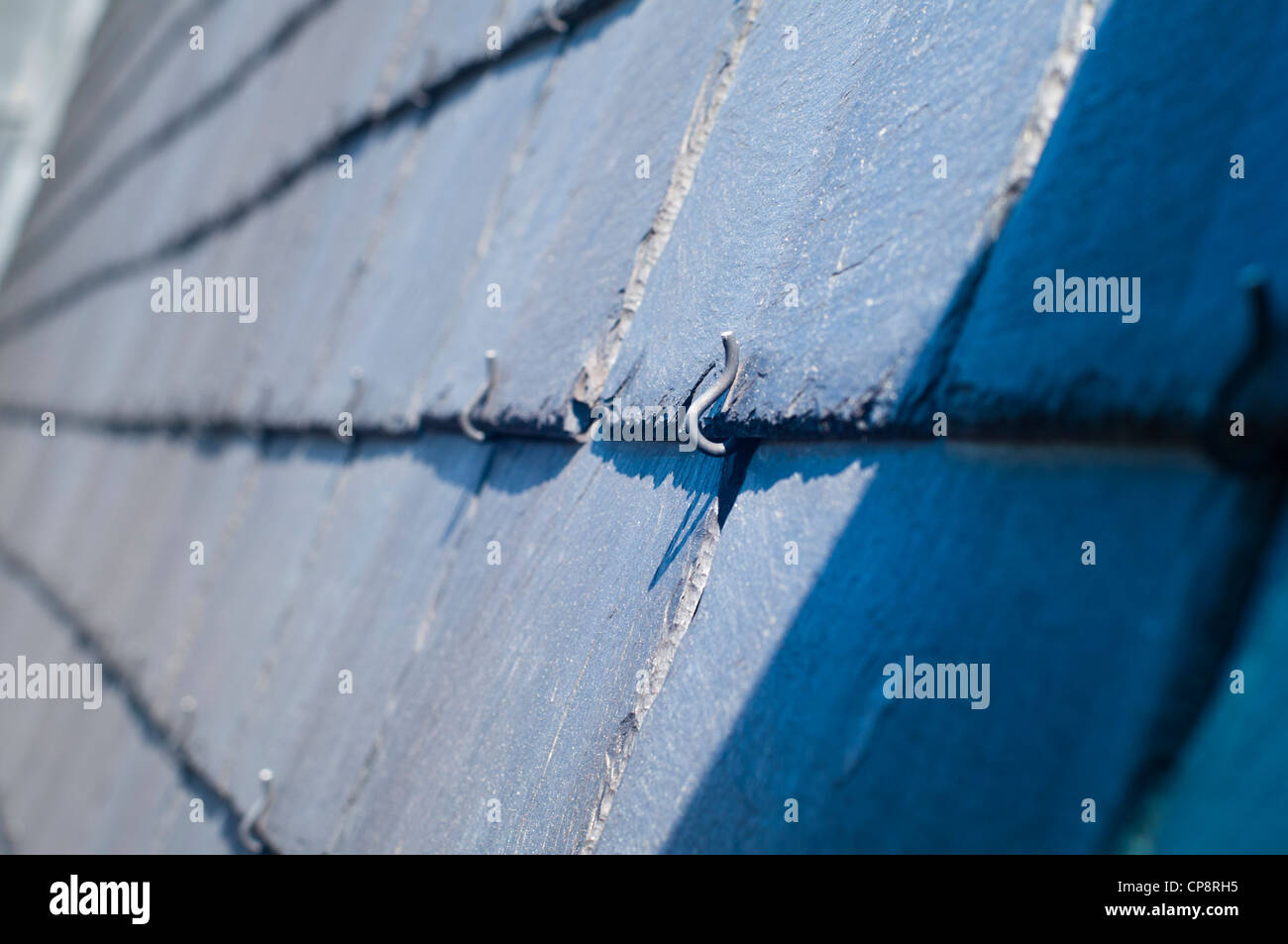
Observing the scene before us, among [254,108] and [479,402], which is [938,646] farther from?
[254,108]

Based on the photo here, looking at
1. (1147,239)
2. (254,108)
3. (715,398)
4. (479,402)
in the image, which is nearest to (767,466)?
(715,398)

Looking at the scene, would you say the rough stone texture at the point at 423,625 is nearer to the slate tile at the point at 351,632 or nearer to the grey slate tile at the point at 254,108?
the slate tile at the point at 351,632

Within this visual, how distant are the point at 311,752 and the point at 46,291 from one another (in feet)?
19.8

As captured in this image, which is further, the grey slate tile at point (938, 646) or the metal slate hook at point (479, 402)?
the metal slate hook at point (479, 402)

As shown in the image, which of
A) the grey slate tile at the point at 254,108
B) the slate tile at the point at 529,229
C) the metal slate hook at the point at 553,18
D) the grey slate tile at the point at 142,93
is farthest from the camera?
the grey slate tile at the point at 142,93

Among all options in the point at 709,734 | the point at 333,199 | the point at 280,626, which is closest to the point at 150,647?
the point at 280,626

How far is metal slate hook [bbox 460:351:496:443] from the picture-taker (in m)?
1.42

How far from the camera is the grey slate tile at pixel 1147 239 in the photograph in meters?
0.53

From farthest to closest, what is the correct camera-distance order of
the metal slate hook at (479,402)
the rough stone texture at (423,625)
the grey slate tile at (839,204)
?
the metal slate hook at (479,402) < the rough stone texture at (423,625) < the grey slate tile at (839,204)

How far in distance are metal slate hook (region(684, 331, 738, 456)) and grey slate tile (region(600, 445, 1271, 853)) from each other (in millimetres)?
35

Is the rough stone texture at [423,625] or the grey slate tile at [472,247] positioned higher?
the grey slate tile at [472,247]

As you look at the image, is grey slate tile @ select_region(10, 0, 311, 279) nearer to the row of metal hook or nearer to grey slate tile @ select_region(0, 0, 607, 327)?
grey slate tile @ select_region(0, 0, 607, 327)

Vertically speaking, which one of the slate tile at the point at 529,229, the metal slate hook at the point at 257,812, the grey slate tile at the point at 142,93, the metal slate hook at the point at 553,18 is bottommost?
the metal slate hook at the point at 257,812

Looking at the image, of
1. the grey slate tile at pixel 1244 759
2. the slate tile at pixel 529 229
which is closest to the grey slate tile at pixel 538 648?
the slate tile at pixel 529 229
